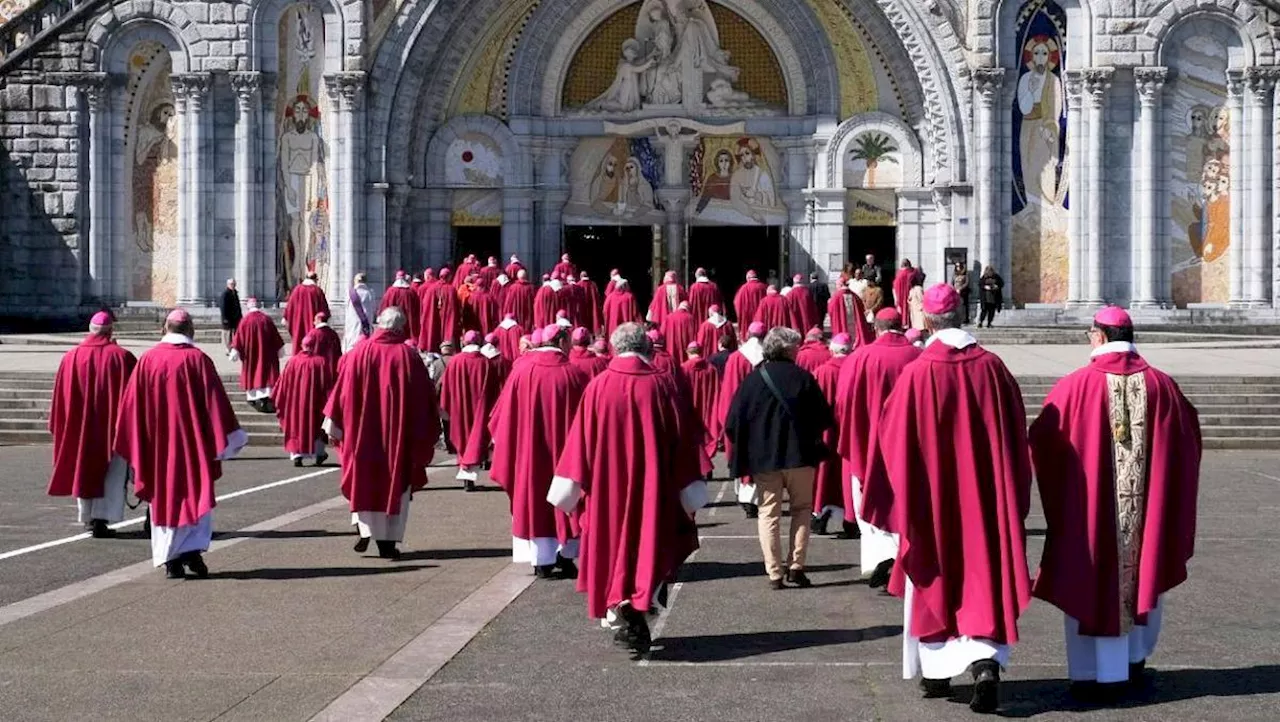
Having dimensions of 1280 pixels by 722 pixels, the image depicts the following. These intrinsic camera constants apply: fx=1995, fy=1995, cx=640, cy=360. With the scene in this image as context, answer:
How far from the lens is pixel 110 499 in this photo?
613 inches

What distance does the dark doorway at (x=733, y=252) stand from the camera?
40.0 metres

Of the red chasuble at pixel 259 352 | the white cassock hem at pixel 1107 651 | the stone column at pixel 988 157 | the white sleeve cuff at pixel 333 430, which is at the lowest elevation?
the white cassock hem at pixel 1107 651

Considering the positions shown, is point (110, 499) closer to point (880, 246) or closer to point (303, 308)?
point (303, 308)

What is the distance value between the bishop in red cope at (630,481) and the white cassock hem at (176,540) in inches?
137

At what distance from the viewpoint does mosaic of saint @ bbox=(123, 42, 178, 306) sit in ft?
123

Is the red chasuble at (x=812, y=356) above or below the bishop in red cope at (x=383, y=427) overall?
above

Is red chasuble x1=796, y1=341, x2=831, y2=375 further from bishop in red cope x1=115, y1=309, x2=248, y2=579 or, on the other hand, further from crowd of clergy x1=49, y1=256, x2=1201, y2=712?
bishop in red cope x1=115, y1=309, x2=248, y2=579

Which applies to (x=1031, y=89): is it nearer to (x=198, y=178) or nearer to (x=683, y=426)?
(x=198, y=178)

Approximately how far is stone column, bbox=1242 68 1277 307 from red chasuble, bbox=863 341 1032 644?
91.4ft

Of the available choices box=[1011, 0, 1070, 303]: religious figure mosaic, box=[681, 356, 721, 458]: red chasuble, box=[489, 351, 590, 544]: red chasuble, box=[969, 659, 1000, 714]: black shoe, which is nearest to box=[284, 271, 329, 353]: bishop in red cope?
box=[681, 356, 721, 458]: red chasuble

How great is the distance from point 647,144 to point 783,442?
2745 cm

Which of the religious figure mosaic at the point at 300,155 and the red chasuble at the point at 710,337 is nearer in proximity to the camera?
the red chasuble at the point at 710,337

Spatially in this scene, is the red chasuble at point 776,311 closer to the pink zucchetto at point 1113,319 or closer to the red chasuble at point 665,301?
the red chasuble at point 665,301

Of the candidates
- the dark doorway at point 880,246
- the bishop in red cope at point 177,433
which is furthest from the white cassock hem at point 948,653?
the dark doorway at point 880,246
